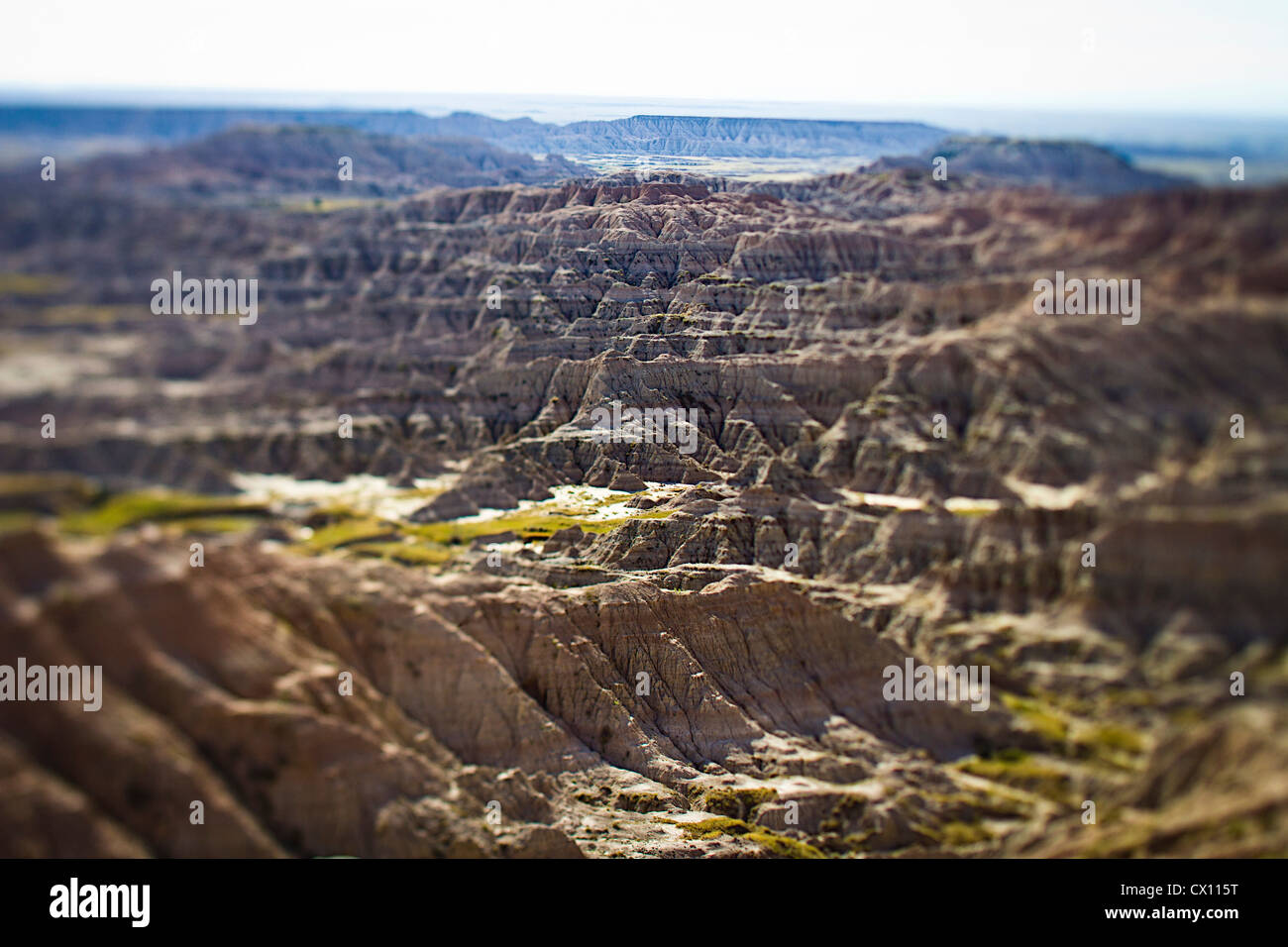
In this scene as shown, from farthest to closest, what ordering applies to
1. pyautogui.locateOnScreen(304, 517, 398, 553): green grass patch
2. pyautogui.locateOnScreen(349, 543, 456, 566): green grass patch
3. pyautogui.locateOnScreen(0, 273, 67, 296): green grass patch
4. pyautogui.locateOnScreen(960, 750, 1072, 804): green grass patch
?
pyautogui.locateOnScreen(349, 543, 456, 566): green grass patch, pyautogui.locateOnScreen(304, 517, 398, 553): green grass patch, pyautogui.locateOnScreen(960, 750, 1072, 804): green grass patch, pyautogui.locateOnScreen(0, 273, 67, 296): green grass patch

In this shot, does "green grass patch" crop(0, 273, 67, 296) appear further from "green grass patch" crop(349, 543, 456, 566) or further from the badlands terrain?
"green grass patch" crop(349, 543, 456, 566)

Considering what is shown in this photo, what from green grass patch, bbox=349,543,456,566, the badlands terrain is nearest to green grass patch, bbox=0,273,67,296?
the badlands terrain

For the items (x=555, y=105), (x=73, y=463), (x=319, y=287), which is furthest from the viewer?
(x=555, y=105)

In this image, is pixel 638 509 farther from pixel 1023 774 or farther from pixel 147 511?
pixel 147 511

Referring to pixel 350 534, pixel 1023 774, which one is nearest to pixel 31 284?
pixel 350 534

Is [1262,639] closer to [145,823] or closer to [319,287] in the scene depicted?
[145,823]

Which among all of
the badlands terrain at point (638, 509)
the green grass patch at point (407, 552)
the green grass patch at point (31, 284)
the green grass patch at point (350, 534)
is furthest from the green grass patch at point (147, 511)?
the green grass patch at point (31, 284)

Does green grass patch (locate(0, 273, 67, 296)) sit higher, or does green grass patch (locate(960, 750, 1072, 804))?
green grass patch (locate(0, 273, 67, 296))

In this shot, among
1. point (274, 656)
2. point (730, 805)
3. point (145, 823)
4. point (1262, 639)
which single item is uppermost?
point (1262, 639)
